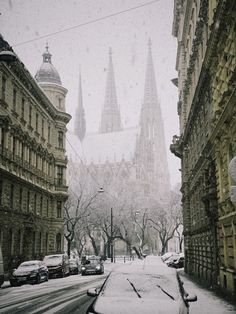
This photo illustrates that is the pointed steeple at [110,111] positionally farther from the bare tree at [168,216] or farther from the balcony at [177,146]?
the balcony at [177,146]

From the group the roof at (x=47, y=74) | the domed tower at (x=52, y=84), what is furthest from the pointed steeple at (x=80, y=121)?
the domed tower at (x=52, y=84)

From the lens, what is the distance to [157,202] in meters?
80.1

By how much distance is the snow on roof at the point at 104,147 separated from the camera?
133m

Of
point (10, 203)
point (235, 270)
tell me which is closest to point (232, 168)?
point (235, 270)

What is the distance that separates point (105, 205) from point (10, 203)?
35.9 meters

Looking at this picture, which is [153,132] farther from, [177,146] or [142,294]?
[142,294]

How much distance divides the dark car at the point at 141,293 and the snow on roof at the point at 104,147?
11909 centimetres

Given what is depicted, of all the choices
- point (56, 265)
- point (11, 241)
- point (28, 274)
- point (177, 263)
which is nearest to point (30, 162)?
point (11, 241)

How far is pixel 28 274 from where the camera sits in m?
24.5

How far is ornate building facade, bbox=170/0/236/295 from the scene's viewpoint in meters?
16.1

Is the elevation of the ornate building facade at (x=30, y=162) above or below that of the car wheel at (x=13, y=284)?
above

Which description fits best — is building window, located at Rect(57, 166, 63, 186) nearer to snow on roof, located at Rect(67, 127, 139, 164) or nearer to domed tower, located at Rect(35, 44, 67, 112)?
domed tower, located at Rect(35, 44, 67, 112)

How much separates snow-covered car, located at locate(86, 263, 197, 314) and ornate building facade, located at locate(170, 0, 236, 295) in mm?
2886

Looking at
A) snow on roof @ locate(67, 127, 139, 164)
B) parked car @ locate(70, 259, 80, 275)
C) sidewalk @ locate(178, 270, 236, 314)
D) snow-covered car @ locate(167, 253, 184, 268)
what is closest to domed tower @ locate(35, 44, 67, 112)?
parked car @ locate(70, 259, 80, 275)
